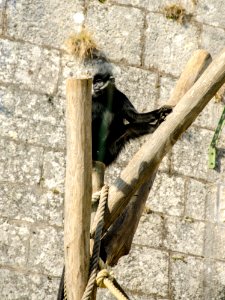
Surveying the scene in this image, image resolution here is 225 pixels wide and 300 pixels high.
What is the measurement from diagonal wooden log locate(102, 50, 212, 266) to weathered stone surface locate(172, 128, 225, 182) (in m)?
1.92

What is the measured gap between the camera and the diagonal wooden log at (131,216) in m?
4.60

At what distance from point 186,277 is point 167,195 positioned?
2.12 ft

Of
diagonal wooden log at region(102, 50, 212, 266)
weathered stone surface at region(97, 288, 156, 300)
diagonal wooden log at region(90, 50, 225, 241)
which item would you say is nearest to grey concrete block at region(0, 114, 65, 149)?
weathered stone surface at region(97, 288, 156, 300)

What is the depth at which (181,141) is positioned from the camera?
720 cm

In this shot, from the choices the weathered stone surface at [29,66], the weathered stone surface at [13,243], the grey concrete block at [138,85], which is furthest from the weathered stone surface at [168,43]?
the weathered stone surface at [13,243]

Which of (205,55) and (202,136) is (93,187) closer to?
(205,55)

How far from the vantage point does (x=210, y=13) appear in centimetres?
769

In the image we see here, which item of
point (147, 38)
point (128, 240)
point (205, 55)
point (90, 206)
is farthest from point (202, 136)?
point (90, 206)

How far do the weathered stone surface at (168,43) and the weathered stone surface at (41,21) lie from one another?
0.66m

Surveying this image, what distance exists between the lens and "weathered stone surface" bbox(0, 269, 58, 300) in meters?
6.40

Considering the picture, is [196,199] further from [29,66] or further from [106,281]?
[106,281]

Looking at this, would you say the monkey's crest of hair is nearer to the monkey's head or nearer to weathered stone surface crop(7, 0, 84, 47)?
weathered stone surface crop(7, 0, 84, 47)

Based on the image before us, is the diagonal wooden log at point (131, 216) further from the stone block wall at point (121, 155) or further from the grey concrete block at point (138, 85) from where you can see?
the grey concrete block at point (138, 85)

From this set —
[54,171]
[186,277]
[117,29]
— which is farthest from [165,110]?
[117,29]
